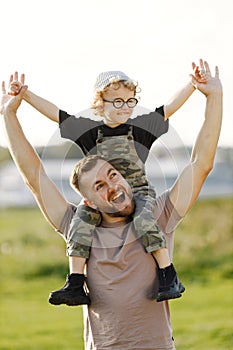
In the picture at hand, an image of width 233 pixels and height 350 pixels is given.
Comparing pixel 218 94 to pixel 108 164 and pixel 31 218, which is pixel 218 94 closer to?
pixel 108 164

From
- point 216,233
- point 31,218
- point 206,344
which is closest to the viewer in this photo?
point 206,344

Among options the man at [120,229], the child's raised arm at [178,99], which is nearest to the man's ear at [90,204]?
the man at [120,229]

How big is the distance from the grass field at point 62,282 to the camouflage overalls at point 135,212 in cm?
426

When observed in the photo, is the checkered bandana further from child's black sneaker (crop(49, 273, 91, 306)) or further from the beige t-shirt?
child's black sneaker (crop(49, 273, 91, 306))

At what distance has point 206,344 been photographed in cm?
761

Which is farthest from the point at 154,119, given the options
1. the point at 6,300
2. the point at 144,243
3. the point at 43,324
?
the point at 6,300

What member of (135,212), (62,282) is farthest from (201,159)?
(62,282)

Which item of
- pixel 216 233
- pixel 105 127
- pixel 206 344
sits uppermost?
pixel 105 127

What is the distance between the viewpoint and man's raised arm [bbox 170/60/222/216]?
3295 mm

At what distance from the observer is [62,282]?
1009cm

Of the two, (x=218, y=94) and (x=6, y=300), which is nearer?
(x=218, y=94)

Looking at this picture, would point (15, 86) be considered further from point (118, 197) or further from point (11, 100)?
point (118, 197)

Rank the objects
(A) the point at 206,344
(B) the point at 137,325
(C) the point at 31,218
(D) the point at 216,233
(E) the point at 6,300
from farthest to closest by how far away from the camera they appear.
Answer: (C) the point at 31,218 < (D) the point at 216,233 < (E) the point at 6,300 < (A) the point at 206,344 < (B) the point at 137,325

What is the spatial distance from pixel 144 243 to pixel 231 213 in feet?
25.9
